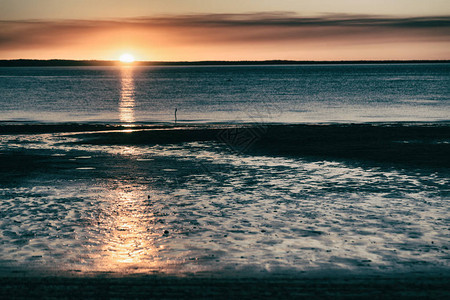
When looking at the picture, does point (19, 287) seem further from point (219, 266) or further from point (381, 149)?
point (381, 149)

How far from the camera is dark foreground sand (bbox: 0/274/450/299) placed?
7691 mm

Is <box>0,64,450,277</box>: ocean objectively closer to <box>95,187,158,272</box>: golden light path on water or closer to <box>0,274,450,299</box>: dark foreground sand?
<box>95,187,158,272</box>: golden light path on water

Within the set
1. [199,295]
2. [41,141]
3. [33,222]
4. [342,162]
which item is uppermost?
[41,141]

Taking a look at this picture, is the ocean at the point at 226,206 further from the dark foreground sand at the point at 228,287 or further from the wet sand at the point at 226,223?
the dark foreground sand at the point at 228,287

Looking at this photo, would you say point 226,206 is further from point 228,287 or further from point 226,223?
point 228,287

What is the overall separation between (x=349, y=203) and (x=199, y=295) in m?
7.07

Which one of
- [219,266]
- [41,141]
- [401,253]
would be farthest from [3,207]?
[41,141]

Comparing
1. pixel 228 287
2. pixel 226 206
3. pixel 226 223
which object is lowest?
pixel 228 287

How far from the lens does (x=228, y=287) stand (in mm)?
8031

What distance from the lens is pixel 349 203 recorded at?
13.8m

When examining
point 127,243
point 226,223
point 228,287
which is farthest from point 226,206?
point 228,287

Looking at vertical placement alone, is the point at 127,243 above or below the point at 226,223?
below

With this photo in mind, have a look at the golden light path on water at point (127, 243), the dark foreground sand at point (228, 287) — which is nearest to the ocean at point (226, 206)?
the golden light path on water at point (127, 243)

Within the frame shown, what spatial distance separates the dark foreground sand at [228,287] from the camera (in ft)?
25.2
